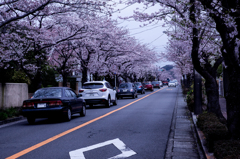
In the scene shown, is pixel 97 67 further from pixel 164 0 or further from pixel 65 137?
pixel 65 137

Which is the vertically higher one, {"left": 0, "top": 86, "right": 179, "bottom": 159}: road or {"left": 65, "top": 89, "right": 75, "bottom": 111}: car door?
{"left": 65, "top": 89, "right": 75, "bottom": 111}: car door

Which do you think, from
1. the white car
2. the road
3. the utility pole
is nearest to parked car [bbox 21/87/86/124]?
the road

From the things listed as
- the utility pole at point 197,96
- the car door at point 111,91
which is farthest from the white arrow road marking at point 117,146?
the car door at point 111,91

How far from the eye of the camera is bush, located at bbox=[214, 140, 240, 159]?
4.35 m

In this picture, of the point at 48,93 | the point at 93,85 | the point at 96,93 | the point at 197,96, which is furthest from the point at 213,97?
the point at 93,85

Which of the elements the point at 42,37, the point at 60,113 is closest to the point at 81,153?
the point at 60,113

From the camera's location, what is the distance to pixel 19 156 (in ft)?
19.6

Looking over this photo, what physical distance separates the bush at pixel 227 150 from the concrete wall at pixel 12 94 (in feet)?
44.4

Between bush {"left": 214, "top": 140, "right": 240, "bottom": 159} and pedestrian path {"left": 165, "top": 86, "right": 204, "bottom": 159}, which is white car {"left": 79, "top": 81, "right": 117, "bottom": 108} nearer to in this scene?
pedestrian path {"left": 165, "top": 86, "right": 204, "bottom": 159}

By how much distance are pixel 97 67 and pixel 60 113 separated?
→ 19369mm

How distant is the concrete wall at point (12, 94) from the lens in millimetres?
16125

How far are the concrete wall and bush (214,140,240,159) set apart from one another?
1354 centimetres

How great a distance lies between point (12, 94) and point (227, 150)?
14801 mm

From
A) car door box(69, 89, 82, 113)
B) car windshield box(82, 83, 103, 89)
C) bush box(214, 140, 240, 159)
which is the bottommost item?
bush box(214, 140, 240, 159)
